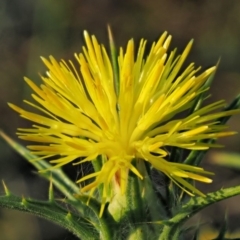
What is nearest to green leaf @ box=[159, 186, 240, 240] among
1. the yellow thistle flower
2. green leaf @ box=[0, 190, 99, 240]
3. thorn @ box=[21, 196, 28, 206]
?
the yellow thistle flower

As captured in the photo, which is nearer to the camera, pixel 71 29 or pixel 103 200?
pixel 103 200

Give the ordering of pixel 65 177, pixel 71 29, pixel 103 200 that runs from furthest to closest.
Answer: pixel 71 29
pixel 65 177
pixel 103 200

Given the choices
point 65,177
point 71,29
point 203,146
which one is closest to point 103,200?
point 203,146

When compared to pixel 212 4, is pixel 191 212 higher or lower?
lower

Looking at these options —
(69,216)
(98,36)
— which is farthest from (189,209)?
(98,36)

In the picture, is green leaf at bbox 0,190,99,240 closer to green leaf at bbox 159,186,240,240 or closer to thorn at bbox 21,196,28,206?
thorn at bbox 21,196,28,206

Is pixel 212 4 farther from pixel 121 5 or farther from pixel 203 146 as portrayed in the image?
pixel 203 146

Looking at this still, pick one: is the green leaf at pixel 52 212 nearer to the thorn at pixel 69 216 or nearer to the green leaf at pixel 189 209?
the thorn at pixel 69 216

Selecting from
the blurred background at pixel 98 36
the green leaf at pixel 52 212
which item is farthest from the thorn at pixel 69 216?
the blurred background at pixel 98 36
